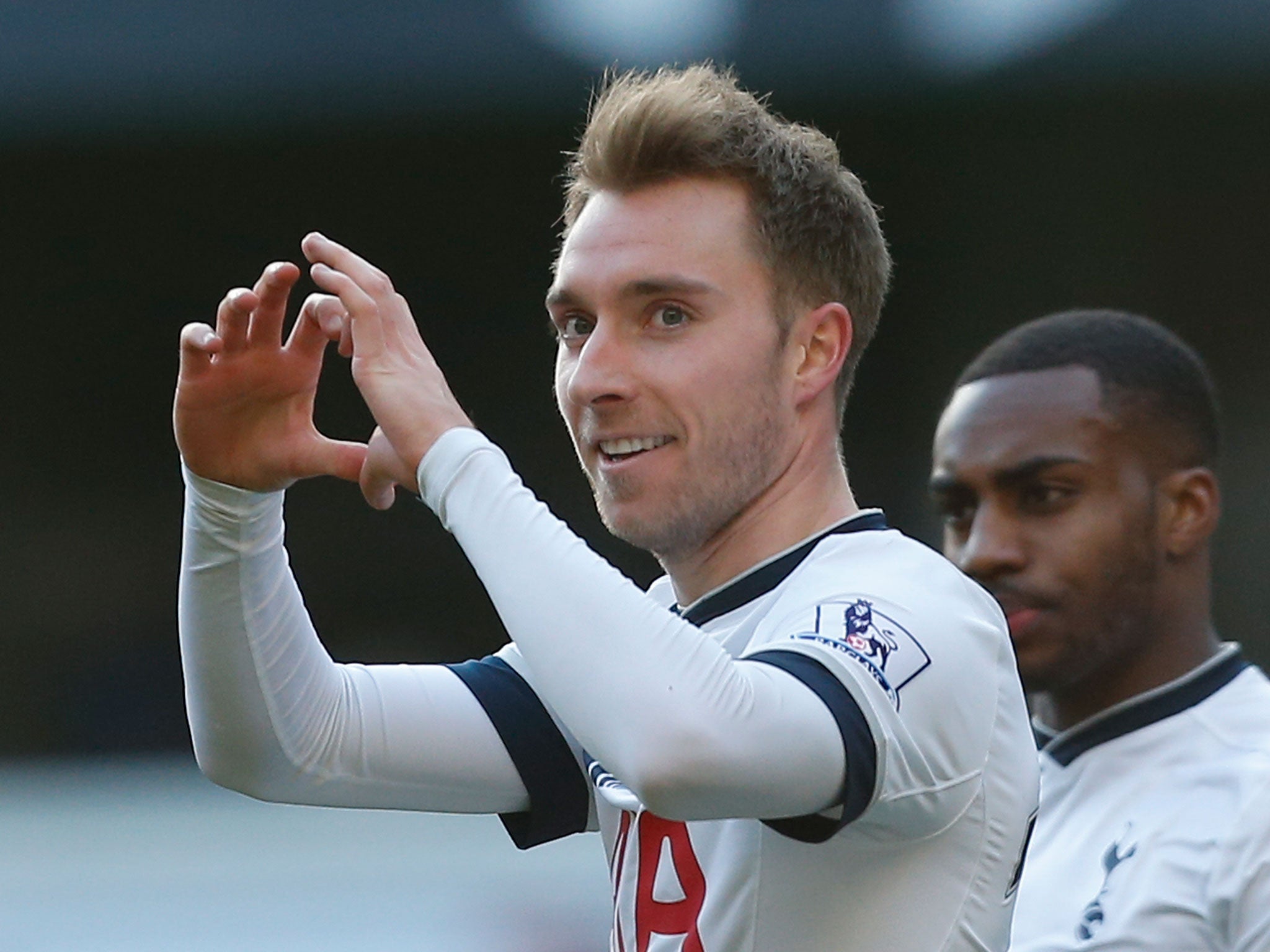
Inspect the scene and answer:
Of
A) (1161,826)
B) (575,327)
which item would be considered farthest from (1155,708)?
(575,327)

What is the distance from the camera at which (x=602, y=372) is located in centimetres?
207

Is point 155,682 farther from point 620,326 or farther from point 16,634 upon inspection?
point 620,326

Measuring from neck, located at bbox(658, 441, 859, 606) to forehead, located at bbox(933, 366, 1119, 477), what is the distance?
993mm

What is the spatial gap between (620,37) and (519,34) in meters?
0.49

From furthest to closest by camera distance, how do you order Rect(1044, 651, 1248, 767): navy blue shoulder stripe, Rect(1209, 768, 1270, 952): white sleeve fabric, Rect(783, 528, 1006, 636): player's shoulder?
Rect(1044, 651, 1248, 767): navy blue shoulder stripe → Rect(1209, 768, 1270, 952): white sleeve fabric → Rect(783, 528, 1006, 636): player's shoulder

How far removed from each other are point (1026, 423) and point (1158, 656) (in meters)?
0.46

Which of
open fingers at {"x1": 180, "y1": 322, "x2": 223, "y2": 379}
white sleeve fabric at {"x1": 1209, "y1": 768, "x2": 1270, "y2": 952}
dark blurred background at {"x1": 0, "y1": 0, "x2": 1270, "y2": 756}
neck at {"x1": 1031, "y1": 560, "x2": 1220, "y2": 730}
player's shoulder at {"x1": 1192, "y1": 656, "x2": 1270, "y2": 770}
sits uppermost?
dark blurred background at {"x1": 0, "y1": 0, "x2": 1270, "y2": 756}

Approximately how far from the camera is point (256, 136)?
9.07 metres

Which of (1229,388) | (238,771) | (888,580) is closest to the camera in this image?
(888,580)

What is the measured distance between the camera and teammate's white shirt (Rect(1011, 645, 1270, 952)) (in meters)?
2.63

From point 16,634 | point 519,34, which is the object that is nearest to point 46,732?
point 16,634

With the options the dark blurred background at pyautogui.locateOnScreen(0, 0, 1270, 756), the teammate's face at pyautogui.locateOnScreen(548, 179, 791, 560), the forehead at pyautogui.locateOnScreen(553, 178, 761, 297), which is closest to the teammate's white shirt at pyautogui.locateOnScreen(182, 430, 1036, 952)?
the teammate's face at pyautogui.locateOnScreen(548, 179, 791, 560)

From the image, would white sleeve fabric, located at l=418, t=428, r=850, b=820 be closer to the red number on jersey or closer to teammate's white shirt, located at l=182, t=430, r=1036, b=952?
teammate's white shirt, located at l=182, t=430, r=1036, b=952

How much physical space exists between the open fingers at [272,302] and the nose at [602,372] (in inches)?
13.3
